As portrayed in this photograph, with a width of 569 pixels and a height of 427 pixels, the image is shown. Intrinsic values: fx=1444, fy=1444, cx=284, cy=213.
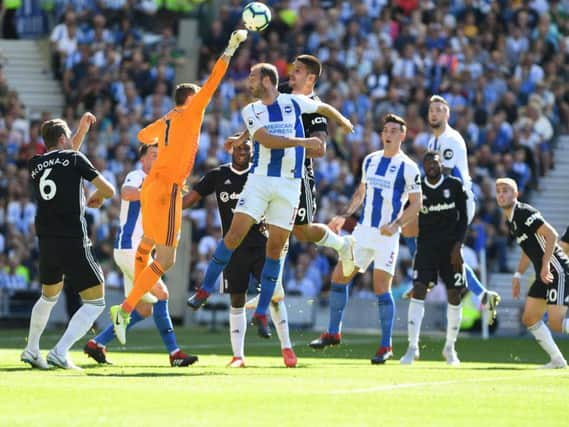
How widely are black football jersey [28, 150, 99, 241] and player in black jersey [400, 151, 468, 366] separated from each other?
497cm

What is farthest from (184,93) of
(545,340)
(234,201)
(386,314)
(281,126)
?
(545,340)

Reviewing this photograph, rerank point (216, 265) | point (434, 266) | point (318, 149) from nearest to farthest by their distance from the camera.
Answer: point (318, 149) → point (216, 265) → point (434, 266)

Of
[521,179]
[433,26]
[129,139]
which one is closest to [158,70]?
[129,139]

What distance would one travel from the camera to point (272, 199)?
47.7 ft

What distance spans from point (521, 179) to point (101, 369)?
16.6m

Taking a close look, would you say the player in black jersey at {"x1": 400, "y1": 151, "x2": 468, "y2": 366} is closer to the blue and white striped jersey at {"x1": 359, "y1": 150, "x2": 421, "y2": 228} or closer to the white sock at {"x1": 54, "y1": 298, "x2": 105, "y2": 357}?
the blue and white striped jersey at {"x1": 359, "y1": 150, "x2": 421, "y2": 228}

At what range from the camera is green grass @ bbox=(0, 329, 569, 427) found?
9758mm

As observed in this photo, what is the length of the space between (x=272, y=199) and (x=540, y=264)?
150 inches

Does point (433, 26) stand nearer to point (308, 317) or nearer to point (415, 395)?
point (308, 317)

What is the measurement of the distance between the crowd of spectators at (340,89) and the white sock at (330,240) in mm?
11622

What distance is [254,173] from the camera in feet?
48.0

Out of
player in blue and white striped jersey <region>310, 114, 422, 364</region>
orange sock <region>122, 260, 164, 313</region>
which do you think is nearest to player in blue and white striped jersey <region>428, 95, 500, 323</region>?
player in blue and white striped jersey <region>310, 114, 422, 364</region>

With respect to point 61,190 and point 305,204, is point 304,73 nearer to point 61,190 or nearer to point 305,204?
point 305,204

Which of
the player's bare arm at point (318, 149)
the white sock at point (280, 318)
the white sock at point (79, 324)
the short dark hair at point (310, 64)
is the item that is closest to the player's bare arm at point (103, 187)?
the white sock at point (79, 324)
